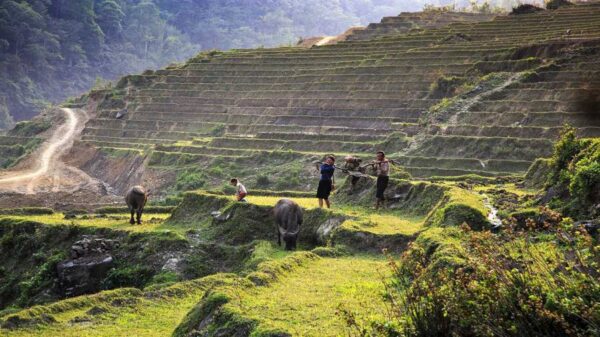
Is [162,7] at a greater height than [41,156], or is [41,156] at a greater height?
[162,7]

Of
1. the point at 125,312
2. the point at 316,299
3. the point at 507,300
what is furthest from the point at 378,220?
the point at 507,300

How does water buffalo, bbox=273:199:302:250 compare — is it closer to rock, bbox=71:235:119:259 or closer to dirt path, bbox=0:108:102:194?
rock, bbox=71:235:119:259

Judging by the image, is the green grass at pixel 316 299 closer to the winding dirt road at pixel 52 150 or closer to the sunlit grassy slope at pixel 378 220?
the sunlit grassy slope at pixel 378 220

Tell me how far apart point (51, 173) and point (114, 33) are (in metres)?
83.7

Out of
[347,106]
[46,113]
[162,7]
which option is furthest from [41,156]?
[162,7]

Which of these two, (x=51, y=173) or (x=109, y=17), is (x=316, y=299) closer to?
(x=51, y=173)

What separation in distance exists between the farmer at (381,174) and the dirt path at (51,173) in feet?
94.2

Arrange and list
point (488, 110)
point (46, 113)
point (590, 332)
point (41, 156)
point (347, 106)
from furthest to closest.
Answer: point (46, 113) → point (41, 156) → point (347, 106) → point (488, 110) → point (590, 332)

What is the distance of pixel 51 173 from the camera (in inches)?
1976

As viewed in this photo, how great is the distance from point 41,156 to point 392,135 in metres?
27.5

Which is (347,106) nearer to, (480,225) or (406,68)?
(406,68)

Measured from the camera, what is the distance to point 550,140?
33438mm

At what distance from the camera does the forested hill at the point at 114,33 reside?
4281 inches

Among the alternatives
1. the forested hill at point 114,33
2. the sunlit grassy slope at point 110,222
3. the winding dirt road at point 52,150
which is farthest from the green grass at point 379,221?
the forested hill at point 114,33
